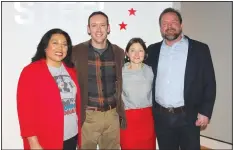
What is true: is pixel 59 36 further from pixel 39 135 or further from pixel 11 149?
pixel 11 149

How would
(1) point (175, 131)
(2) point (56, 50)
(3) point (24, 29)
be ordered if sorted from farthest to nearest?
(3) point (24, 29) → (1) point (175, 131) → (2) point (56, 50)

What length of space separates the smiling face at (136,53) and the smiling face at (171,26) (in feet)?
0.86

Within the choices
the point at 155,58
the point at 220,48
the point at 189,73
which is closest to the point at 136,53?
the point at 155,58

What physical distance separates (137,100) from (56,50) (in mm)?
881

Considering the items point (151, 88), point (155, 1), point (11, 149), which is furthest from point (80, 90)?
point (155, 1)

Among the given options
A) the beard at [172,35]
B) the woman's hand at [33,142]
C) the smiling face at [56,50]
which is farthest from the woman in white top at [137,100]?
the woman's hand at [33,142]

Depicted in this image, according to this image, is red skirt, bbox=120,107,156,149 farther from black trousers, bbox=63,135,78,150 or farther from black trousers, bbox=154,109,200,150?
black trousers, bbox=63,135,78,150

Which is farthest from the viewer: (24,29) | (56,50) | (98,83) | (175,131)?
(24,29)

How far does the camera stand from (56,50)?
190cm

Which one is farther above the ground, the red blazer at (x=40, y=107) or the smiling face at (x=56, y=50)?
the smiling face at (x=56, y=50)

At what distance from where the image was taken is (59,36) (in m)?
1.93

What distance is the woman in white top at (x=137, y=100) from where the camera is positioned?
234 centimetres

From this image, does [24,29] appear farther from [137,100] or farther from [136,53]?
[137,100]

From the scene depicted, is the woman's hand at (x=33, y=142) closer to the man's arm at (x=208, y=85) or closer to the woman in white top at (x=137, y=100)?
the woman in white top at (x=137, y=100)
